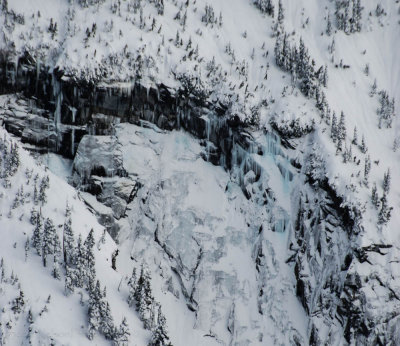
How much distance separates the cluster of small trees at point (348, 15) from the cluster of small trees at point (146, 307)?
8779cm

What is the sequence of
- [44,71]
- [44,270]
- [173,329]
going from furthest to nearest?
[44,71] < [173,329] < [44,270]

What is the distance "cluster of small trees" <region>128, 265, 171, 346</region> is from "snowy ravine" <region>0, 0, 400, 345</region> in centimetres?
287

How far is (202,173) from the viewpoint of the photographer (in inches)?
3834

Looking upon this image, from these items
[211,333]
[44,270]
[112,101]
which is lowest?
[211,333]

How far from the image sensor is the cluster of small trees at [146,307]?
204 ft

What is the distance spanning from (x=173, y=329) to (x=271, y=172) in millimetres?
35075

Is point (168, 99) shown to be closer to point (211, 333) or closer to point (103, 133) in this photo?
point (103, 133)

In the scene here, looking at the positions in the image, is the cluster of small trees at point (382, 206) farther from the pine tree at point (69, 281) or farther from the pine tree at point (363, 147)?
the pine tree at point (69, 281)

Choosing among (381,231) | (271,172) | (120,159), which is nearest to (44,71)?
(120,159)

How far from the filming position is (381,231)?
8506 centimetres

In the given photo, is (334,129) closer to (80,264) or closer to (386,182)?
(386,182)

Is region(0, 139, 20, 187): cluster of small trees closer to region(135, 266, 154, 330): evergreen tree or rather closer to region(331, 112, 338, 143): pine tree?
region(135, 266, 154, 330): evergreen tree

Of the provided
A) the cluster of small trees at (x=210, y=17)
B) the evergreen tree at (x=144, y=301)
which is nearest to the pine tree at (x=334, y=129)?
the cluster of small trees at (x=210, y=17)

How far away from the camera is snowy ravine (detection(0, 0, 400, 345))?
82812mm
